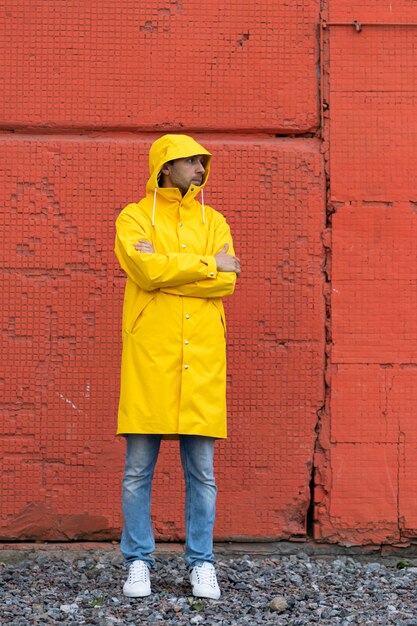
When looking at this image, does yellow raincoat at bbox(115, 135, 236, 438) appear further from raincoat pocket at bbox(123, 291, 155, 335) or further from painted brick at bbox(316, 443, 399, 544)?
painted brick at bbox(316, 443, 399, 544)

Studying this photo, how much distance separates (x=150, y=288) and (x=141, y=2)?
5.75ft

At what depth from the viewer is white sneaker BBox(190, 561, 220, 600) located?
4.19m

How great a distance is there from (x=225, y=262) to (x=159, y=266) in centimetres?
30

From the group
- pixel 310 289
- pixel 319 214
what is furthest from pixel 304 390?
pixel 319 214

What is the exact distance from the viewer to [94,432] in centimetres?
504

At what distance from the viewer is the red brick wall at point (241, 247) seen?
5043 mm

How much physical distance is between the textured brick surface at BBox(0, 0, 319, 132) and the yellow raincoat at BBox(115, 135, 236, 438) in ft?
2.81

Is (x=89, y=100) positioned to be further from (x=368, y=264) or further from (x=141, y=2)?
(x=368, y=264)

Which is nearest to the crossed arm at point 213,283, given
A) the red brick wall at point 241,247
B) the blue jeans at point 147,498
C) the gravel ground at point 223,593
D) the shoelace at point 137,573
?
the blue jeans at point 147,498

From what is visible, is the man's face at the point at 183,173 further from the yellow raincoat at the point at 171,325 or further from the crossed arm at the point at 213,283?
the crossed arm at the point at 213,283

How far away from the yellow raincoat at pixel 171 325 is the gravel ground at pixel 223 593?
712 millimetres

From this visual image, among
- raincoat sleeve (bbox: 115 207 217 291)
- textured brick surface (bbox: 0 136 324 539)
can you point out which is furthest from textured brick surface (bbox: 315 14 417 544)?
raincoat sleeve (bbox: 115 207 217 291)

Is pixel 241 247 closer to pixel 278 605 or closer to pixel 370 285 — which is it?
pixel 370 285

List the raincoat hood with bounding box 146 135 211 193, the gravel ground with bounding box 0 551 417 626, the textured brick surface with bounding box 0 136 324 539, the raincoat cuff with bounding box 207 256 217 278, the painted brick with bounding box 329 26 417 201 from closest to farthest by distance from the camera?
the gravel ground with bounding box 0 551 417 626 → the raincoat cuff with bounding box 207 256 217 278 → the raincoat hood with bounding box 146 135 211 193 → the textured brick surface with bounding box 0 136 324 539 → the painted brick with bounding box 329 26 417 201
